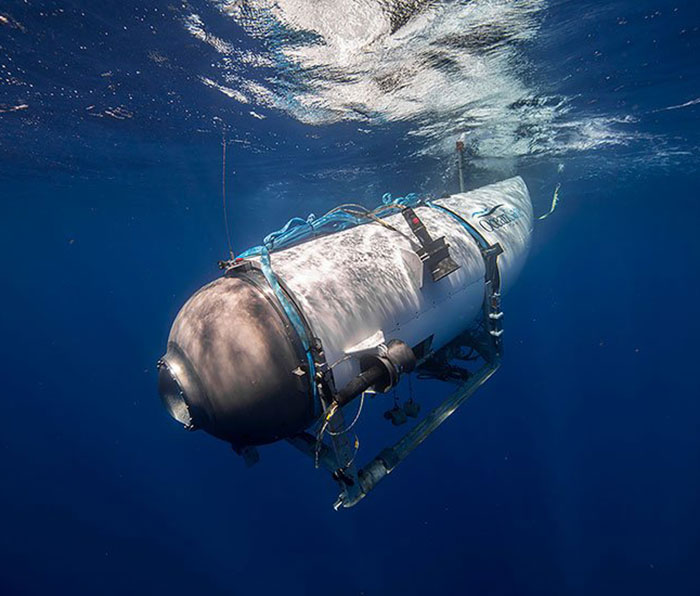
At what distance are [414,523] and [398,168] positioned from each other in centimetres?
1578

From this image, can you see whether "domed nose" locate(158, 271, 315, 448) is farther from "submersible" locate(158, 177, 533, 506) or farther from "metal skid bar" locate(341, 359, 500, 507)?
"metal skid bar" locate(341, 359, 500, 507)

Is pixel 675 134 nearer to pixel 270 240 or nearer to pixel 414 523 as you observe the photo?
pixel 270 240

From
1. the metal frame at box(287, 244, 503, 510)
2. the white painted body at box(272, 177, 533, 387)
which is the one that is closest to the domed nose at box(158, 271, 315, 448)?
the white painted body at box(272, 177, 533, 387)

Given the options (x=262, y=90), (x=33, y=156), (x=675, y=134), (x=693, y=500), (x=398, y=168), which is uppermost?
(x=33, y=156)

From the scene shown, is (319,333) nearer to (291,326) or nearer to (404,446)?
(291,326)

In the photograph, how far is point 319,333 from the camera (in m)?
2.82

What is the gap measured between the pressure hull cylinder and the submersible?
0.4 inches

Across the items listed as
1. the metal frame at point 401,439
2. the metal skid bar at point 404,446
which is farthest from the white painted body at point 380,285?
the metal skid bar at point 404,446

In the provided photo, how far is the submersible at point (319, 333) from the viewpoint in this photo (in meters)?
2.65

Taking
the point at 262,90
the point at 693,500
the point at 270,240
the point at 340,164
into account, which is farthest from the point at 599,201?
the point at 270,240

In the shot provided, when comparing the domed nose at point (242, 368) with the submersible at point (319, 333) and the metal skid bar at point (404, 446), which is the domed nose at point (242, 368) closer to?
the submersible at point (319, 333)

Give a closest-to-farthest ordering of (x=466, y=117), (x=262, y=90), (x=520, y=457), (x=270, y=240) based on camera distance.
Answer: (x=270, y=240) → (x=262, y=90) → (x=466, y=117) → (x=520, y=457)

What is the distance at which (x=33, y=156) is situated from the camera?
42.2 ft

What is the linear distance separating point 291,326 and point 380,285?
1.10 m
